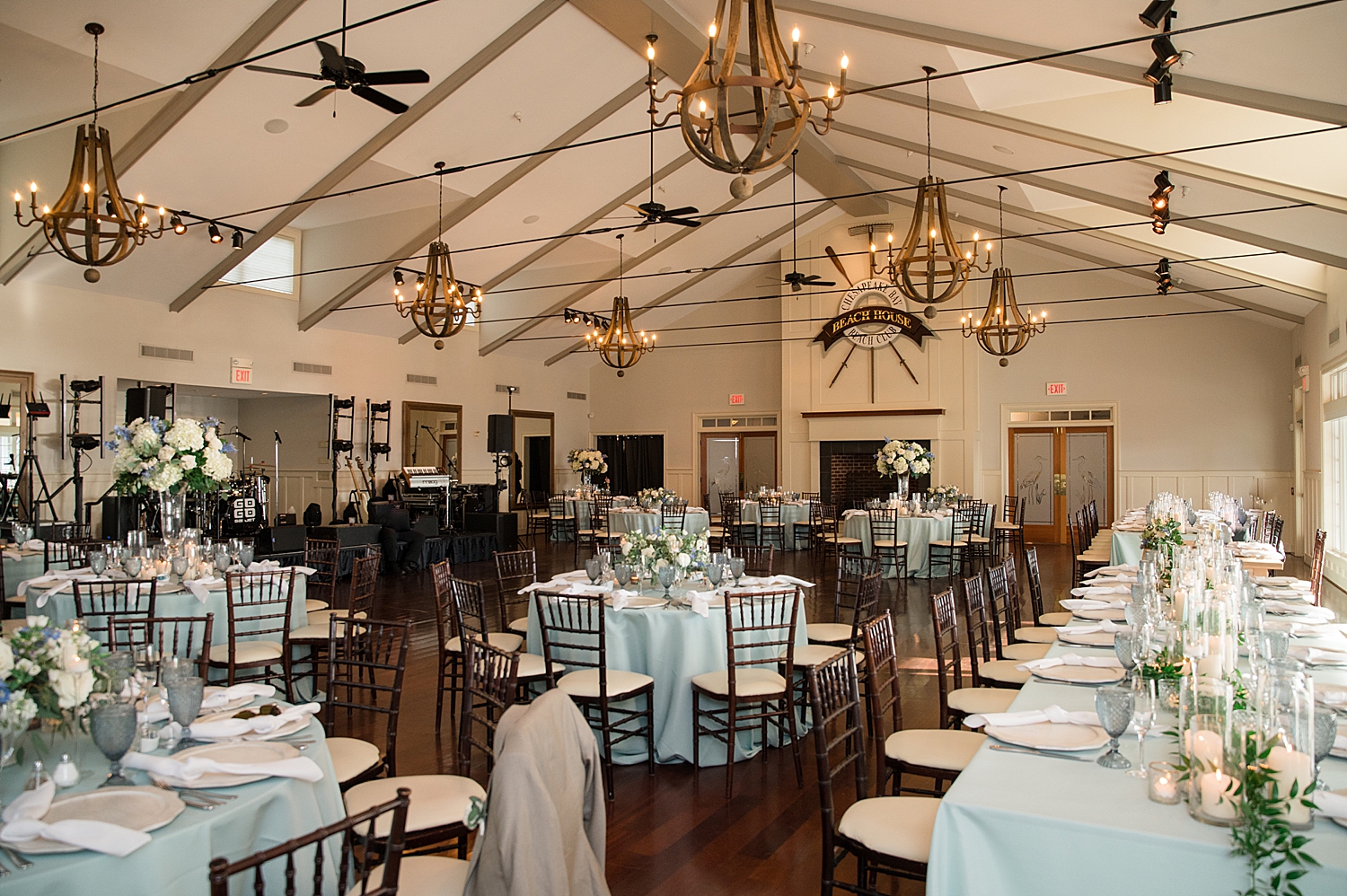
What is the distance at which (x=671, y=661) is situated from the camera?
4598mm

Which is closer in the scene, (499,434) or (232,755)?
(232,755)

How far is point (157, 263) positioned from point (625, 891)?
37.3 ft

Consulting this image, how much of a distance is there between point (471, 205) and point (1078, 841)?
1111cm

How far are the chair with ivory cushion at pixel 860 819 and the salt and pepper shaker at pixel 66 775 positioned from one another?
76.4 inches

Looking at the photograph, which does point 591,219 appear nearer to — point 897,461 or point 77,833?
point 897,461

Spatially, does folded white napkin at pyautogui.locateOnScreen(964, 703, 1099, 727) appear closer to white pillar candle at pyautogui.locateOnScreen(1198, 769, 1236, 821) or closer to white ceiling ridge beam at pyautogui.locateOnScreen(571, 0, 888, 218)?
white pillar candle at pyautogui.locateOnScreen(1198, 769, 1236, 821)

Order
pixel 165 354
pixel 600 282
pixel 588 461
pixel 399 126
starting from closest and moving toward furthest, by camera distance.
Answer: pixel 399 126 < pixel 165 354 < pixel 600 282 < pixel 588 461

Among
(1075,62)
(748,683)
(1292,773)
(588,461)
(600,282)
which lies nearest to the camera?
(1292,773)

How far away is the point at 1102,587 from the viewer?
16.9ft

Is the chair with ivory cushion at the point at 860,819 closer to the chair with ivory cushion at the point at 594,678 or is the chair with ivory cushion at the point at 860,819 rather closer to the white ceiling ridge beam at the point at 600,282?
the chair with ivory cushion at the point at 594,678

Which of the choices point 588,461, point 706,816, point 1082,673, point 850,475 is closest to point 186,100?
point 706,816

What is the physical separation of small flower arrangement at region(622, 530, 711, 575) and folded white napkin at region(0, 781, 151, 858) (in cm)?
340

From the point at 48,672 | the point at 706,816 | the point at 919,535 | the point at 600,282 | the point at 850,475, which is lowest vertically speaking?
the point at 706,816

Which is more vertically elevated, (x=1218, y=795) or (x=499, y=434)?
(x=499, y=434)
